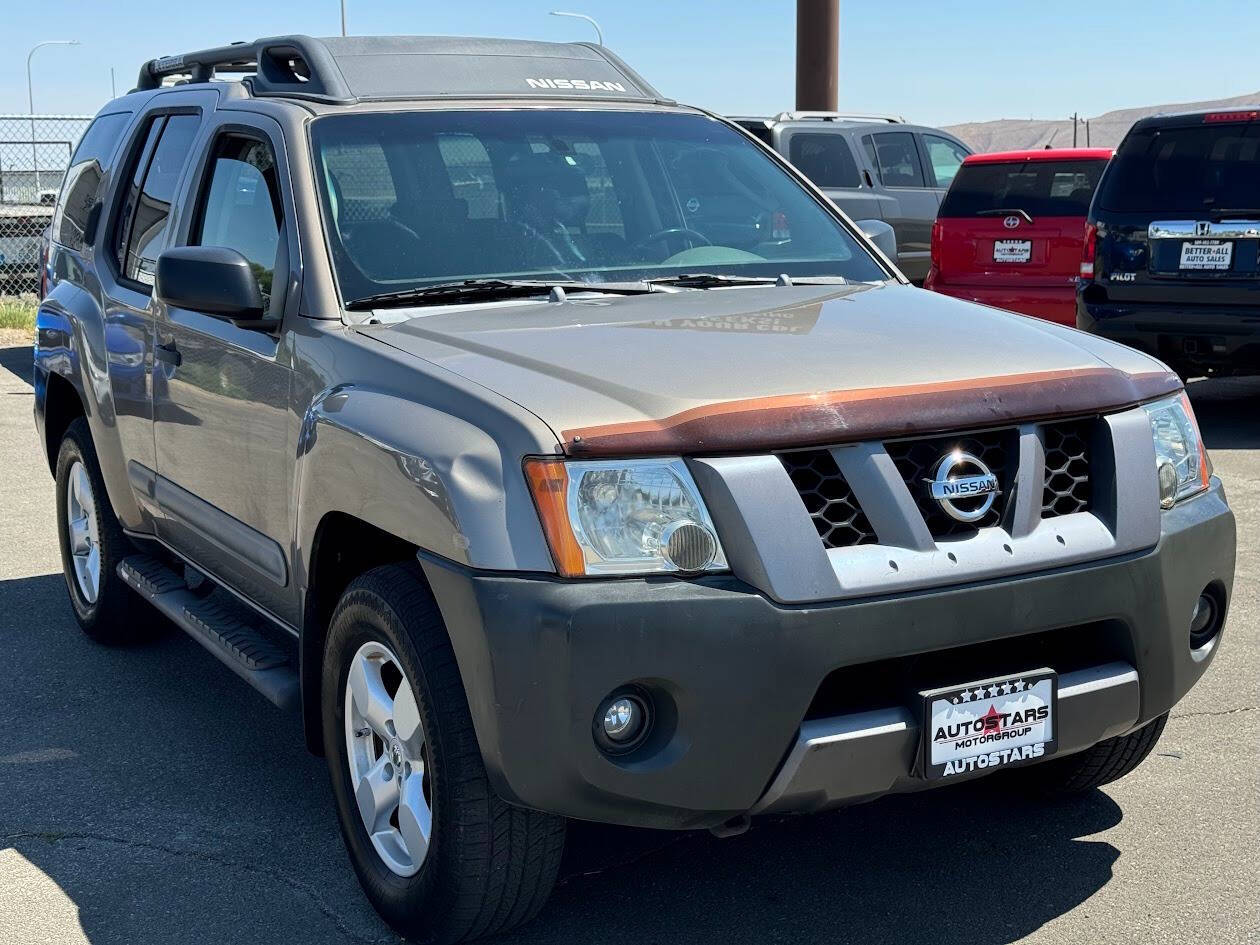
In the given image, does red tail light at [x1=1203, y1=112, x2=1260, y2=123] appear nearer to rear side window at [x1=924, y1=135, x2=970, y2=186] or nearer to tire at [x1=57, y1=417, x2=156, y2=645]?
rear side window at [x1=924, y1=135, x2=970, y2=186]

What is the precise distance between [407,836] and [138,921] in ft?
2.28

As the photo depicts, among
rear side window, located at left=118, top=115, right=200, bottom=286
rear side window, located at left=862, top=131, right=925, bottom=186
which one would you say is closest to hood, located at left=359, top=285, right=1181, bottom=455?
rear side window, located at left=118, top=115, right=200, bottom=286

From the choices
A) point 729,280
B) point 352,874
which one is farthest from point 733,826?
point 729,280

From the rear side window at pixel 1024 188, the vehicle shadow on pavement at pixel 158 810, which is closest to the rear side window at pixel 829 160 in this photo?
the rear side window at pixel 1024 188

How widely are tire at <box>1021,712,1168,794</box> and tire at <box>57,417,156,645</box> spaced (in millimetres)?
3165

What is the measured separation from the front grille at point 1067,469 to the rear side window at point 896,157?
12.2 metres

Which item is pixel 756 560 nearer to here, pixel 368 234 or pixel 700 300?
pixel 700 300

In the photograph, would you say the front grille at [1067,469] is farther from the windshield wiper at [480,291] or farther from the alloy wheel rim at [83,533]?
the alloy wheel rim at [83,533]

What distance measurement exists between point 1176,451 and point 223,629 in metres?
2.57

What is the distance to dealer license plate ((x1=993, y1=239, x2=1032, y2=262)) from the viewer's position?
11367 millimetres

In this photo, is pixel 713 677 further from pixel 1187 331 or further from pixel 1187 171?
pixel 1187 171

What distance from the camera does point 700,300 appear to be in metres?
3.93

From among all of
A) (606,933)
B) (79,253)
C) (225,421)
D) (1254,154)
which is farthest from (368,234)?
(1254,154)

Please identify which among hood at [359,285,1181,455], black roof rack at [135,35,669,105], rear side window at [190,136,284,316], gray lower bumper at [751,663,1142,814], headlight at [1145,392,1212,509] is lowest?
gray lower bumper at [751,663,1142,814]
